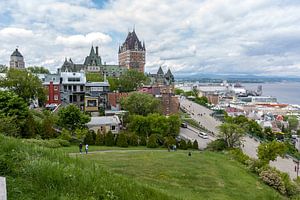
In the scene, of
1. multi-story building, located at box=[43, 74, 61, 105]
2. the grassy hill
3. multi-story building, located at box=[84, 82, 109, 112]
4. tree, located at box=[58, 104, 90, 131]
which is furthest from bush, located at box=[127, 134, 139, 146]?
multi-story building, located at box=[43, 74, 61, 105]

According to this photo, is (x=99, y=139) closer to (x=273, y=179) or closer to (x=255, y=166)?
(x=255, y=166)

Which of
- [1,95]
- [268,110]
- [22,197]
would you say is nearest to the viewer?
[22,197]

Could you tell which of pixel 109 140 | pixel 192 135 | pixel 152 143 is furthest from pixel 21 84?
pixel 192 135

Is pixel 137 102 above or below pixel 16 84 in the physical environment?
below

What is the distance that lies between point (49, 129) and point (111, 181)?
73.7 ft

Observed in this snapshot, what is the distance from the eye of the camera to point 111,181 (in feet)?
25.0

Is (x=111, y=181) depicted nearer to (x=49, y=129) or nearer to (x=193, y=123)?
(x=49, y=129)

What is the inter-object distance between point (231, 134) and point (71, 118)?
17665 millimetres

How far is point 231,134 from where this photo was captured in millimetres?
33750

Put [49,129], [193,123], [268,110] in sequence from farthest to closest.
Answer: [268,110]
[193,123]
[49,129]

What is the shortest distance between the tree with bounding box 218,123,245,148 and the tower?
100100 millimetres

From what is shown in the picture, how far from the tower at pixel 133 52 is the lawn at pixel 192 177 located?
112 meters

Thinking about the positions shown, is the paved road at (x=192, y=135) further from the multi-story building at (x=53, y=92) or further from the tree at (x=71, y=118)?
the multi-story building at (x=53, y=92)

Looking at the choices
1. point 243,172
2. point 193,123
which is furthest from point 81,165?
point 193,123
